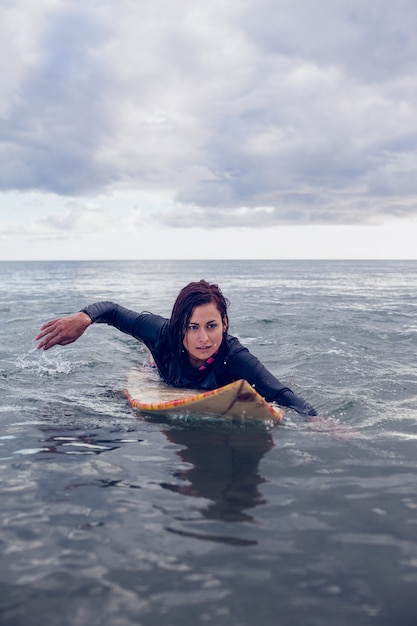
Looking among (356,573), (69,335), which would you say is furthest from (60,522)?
(69,335)

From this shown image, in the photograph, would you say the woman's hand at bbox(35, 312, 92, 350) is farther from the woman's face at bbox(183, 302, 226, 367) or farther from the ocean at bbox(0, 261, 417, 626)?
the woman's face at bbox(183, 302, 226, 367)

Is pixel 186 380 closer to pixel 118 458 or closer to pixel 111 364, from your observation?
pixel 118 458

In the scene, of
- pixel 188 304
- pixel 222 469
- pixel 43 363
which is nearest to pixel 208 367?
pixel 188 304

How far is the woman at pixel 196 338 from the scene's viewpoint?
6.03 meters

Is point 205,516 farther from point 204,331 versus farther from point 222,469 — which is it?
point 204,331

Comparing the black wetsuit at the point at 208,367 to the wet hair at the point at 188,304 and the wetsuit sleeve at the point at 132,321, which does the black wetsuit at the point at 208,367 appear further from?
the wet hair at the point at 188,304

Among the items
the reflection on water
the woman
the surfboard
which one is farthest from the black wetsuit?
the reflection on water

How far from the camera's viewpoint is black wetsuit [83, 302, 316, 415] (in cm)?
611

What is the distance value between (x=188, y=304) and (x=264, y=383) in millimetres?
1258

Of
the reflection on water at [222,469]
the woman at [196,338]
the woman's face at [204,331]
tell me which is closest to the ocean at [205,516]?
the reflection on water at [222,469]

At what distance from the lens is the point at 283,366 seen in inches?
397

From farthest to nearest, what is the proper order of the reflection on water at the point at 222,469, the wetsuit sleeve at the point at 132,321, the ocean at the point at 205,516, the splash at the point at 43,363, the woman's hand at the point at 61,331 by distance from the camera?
the splash at the point at 43,363 → the wetsuit sleeve at the point at 132,321 → the woman's hand at the point at 61,331 → the reflection on water at the point at 222,469 → the ocean at the point at 205,516

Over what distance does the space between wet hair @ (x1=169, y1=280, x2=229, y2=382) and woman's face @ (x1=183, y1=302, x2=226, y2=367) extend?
0.16 ft

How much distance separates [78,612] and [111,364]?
7.52m
